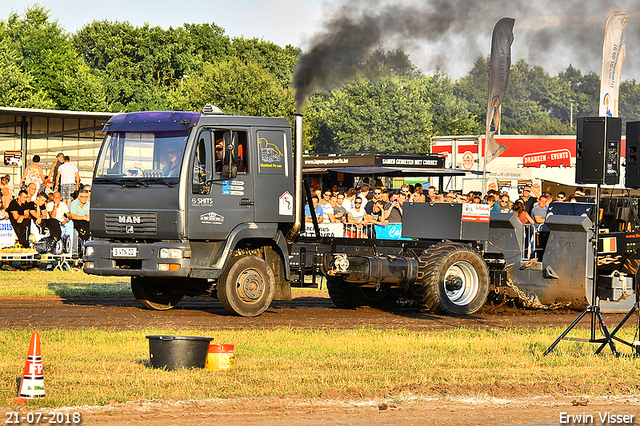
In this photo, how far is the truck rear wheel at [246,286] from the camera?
A: 1341 cm

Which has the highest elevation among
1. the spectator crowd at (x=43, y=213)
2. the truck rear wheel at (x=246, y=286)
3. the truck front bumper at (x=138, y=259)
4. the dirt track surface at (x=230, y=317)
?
the spectator crowd at (x=43, y=213)

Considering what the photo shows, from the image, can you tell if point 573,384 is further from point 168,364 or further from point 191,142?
point 191,142

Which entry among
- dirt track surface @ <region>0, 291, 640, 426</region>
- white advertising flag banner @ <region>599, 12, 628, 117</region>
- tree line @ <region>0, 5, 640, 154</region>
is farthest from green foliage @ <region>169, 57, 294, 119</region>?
dirt track surface @ <region>0, 291, 640, 426</region>

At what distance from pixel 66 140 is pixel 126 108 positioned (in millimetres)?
47775

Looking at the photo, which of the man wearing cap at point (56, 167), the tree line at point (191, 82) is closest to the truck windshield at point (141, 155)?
the man wearing cap at point (56, 167)

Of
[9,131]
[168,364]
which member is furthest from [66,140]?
[168,364]

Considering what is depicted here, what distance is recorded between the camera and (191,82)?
67500 mm

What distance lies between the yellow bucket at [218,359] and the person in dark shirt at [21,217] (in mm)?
13144

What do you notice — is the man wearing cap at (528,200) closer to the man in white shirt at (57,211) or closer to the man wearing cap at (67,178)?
the man in white shirt at (57,211)

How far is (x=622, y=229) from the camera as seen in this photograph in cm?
1516

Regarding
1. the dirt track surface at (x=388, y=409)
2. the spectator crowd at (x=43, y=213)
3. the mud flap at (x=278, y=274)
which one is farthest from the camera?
the spectator crowd at (x=43, y=213)

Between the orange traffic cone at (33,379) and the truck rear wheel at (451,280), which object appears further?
the truck rear wheel at (451,280)

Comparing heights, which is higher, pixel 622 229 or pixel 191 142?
pixel 191 142

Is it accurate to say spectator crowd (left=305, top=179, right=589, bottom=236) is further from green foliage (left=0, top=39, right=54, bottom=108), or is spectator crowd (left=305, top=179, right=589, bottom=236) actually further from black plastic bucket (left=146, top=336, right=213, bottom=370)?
green foliage (left=0, top=39, right=54, bottom=108)
